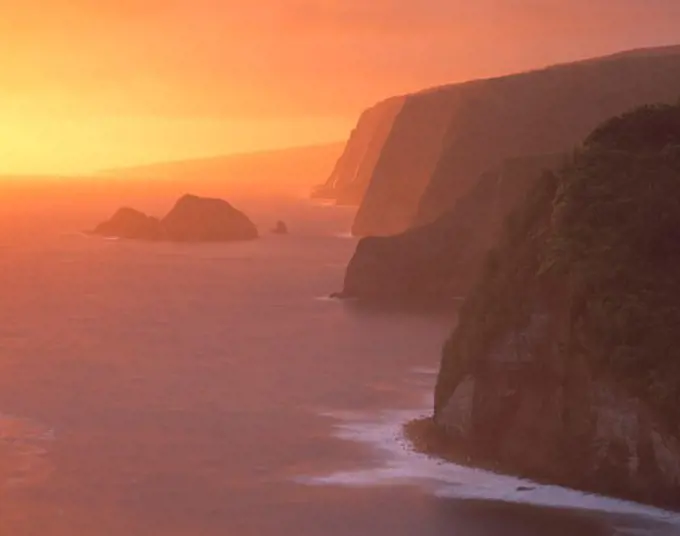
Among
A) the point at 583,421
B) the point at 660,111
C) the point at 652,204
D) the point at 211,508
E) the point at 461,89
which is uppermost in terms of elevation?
the point at 461,89

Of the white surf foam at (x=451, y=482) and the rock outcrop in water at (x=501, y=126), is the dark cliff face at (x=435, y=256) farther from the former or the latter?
the white surf foam at (x=451, y=482)

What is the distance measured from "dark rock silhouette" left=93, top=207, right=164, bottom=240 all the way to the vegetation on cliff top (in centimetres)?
10672

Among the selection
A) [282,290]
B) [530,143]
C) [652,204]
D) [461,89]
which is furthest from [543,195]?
[461,89]

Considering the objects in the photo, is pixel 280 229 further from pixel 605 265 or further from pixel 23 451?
pixel 605 265

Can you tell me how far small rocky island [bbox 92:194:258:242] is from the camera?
146 m

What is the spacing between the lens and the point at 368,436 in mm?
45156

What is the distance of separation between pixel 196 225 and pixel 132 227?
36.5 ft

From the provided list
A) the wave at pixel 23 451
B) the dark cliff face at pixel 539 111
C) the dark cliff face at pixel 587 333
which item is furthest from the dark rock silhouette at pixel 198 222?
the dark cliff face at pixel 587 333

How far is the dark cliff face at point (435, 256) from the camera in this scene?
87.1 metres

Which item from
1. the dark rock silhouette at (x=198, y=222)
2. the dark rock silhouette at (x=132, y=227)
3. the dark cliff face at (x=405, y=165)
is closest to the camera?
the dark cliff face at (x=405, y=165)

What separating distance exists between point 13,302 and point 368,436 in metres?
50.6

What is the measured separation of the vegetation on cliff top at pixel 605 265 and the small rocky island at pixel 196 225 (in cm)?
10368

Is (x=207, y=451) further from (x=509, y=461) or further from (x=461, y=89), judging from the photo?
(x=461, y=89)

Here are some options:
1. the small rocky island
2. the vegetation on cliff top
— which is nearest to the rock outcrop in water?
the small rocky island
